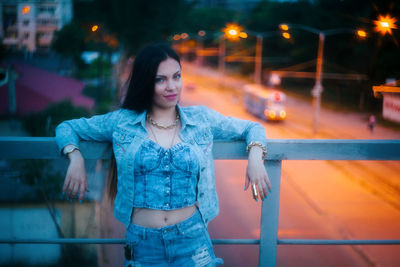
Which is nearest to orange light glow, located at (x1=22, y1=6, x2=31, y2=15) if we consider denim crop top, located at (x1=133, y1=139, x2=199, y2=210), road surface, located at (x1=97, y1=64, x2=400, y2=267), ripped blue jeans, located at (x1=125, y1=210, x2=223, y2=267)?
road surface, located at (x1=97, y1=64, x2=400, y2=267)

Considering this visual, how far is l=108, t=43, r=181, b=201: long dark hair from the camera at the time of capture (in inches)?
72.0

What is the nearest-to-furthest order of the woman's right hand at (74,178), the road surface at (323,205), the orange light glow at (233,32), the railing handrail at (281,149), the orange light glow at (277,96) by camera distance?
the woman's right hand at (74,178) < the railing handrail at (281,149) < the road surface at (323,205) < the orange light glow at (233,32) < the orange light glow at (277,96)

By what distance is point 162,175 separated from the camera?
1.78 m

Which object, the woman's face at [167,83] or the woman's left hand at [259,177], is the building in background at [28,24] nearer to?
the woman's face at [167,83]

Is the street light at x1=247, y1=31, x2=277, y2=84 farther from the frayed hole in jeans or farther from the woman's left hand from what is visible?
the frayed hole in jeans

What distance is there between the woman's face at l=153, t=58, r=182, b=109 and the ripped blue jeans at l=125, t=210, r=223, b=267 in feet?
2.06

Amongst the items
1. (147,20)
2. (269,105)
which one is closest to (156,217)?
(269,105)

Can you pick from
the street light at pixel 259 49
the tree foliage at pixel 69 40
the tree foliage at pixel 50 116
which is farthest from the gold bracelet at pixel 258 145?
the street light at pixel 259 49

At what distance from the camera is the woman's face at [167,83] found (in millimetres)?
1842

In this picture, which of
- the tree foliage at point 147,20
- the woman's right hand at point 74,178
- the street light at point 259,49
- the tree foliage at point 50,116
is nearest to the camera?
the woman's right hand at point 74,178

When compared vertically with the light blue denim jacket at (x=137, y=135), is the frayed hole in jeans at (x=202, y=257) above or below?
below

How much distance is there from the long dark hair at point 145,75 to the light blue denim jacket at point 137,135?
6cm

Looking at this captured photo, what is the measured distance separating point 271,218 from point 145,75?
41.8 inches

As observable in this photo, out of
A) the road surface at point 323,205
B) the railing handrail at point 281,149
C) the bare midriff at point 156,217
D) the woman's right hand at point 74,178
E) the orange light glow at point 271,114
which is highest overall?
the orange light glow at point 271,114
